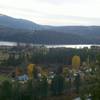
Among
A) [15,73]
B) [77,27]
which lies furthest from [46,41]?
[15,73]

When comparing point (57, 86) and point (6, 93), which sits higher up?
point (6, 93)

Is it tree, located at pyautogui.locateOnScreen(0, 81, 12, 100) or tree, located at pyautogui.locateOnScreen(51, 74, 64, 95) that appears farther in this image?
tree, located at pyautogui.locateOnScreen(51, 74, 64, 95)

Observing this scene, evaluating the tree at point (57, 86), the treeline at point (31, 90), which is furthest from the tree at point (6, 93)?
the tree at point (57, 86)

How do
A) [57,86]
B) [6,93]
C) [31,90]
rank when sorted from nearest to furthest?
[6,93] → [31,90] → [57,86]

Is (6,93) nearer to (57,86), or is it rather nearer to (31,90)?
(31,90)

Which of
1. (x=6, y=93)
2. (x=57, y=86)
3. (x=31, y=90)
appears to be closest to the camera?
(x=6, y=93)

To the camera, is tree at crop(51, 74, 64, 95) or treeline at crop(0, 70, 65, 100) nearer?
treeline at crop(0, 70, 65, 100)

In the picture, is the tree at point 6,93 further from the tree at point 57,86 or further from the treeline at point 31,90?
the tree at point 57,86

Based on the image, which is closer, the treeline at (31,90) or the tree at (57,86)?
the treeline at (31,90)

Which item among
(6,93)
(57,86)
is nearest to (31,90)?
(6,93)

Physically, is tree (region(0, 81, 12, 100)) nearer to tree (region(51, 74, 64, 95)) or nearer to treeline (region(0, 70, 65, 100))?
treeline (region(0, 70, 65, 100))

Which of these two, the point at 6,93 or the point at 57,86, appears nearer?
the point at 6,93

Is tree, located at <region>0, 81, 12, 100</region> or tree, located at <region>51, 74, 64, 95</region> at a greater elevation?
tree, located at <region>0, 81, 12, 100</region>

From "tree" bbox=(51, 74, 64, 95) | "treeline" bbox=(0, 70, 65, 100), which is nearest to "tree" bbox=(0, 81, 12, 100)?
"treeline" bbox=(0, 70, 65, 100)
